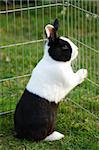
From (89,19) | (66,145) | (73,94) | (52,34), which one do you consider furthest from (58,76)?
(89,19)

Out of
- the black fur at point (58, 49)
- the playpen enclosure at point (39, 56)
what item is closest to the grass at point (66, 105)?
the playpen enclosure at point (39, 56)

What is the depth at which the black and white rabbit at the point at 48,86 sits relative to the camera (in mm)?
3156

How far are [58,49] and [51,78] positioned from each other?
188 mm

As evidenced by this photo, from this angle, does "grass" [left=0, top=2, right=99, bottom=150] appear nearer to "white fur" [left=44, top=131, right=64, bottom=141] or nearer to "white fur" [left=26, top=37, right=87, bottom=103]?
"white fur" [left=44, top=131, right=64, bottom=141]

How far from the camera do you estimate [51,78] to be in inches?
125

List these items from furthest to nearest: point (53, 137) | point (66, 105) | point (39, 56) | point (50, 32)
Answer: point (39, 56), point (66, 105), point (53, 137), point (50, 32)

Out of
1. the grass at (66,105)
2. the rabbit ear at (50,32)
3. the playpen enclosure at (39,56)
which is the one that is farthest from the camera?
the playpen enclosure at (39,56)

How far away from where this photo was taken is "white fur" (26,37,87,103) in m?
3.16

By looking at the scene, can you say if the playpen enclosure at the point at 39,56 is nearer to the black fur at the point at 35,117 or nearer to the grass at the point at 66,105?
the grass at the point at 66,105

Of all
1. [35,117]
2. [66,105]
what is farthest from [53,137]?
[66,105]

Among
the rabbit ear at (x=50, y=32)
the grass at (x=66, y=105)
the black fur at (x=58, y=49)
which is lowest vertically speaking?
the grass at (x=66, y=105)

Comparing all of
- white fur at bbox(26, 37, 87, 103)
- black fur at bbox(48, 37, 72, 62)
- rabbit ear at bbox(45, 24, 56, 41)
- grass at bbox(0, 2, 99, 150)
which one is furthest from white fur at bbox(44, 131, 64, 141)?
rabbit ear at bbox(45, 24, 56, 41)

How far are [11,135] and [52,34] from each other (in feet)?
2.56

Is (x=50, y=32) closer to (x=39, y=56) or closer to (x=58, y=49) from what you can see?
(x=58, y=49)
